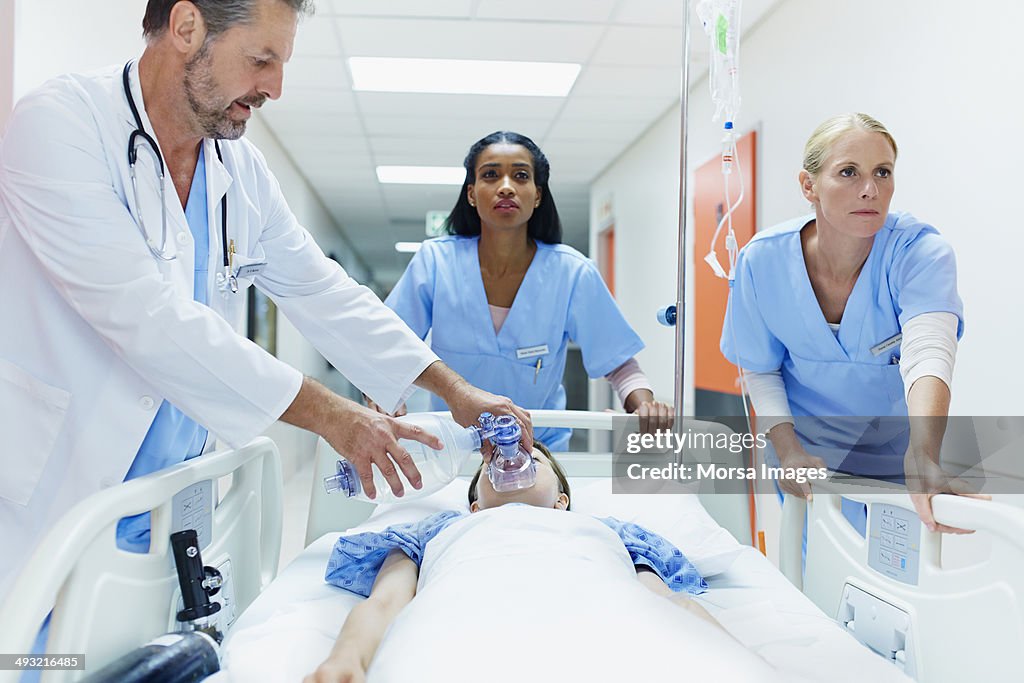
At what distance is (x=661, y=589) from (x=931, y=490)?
1.49ft

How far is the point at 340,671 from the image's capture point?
99cm

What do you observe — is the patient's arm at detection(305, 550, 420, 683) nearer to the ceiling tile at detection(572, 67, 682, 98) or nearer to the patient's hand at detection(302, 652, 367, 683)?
the patient's hand at detection(302, 652, 367, 683)

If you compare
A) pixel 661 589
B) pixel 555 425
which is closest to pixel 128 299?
pixel 661 589

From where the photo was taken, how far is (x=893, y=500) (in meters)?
1.33

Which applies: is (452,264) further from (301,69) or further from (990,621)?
(301,69)

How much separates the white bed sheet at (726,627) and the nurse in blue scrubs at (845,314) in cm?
25

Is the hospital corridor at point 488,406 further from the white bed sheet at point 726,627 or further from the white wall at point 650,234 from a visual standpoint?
the white wall at point 650,234

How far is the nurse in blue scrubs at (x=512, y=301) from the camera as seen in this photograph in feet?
7.18

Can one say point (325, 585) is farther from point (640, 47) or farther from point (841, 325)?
point (640, 47)

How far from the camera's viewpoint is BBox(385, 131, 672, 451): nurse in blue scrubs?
7.18 ft

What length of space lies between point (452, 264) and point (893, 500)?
1297mm

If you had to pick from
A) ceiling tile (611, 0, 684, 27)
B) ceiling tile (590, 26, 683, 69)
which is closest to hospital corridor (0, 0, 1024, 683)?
ceiling tile (611, 0, 684, 27)

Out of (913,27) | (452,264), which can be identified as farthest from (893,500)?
(913,27)

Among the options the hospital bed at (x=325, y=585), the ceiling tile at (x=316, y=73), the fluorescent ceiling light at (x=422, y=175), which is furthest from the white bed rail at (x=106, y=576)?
the fluorescent ceiling light at (x=422, y=175)
